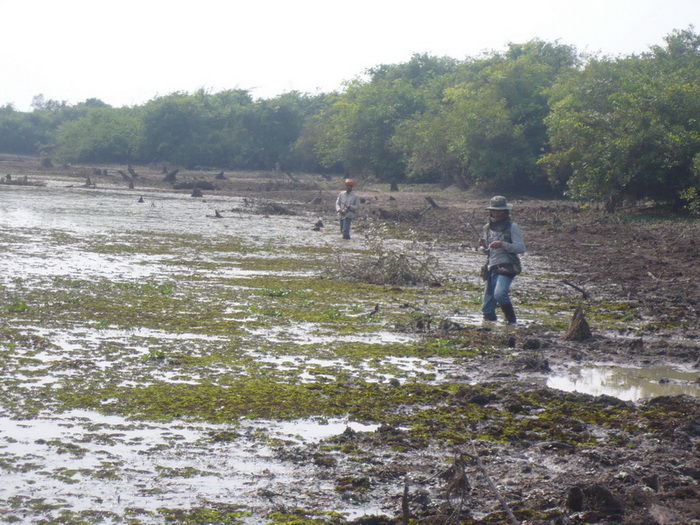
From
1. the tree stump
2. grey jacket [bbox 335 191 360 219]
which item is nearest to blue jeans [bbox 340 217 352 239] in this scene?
grey jacket [bbox 335 191 360 219]

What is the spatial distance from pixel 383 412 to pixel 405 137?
5017 centimetres

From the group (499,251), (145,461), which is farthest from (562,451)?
(499,251)

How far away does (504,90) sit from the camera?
1873 inches

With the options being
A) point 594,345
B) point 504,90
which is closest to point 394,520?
point 594,345

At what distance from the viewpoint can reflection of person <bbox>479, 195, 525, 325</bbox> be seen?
11750mm

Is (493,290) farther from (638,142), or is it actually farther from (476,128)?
(476,128)

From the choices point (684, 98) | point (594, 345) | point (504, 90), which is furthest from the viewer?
point (504, 90)

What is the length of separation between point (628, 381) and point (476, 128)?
36.5m

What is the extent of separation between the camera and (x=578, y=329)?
10281 mm

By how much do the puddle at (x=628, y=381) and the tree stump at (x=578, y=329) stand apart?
1.09 m

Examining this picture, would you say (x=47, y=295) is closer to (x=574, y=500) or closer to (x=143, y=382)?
(x=143, y=382)

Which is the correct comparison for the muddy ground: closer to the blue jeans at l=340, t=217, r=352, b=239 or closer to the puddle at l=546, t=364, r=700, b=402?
the puddle at l=546, t=364, r=700, b=402

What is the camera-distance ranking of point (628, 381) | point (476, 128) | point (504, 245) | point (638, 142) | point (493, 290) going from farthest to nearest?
point (476, 128)
point (638, 142)
point (493, 290)
point (504, 245)
point (628, 381)

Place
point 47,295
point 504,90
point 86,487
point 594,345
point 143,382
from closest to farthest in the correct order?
point 86,487, point 143,382, point 594,345, point 47,295, point 504,90
